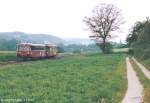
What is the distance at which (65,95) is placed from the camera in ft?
63.9

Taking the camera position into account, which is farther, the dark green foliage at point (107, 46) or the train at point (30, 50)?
the dark green foliage at point (107, 46)

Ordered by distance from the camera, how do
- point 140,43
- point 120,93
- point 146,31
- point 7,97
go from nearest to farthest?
point 7,97 < point 120,93 < point 146,31 < point 140,43

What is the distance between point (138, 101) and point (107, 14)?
10604cm

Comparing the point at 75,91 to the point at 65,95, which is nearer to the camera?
the point at 65,95

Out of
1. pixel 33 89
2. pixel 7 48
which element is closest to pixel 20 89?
pixel 33 89

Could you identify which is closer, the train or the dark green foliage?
the train

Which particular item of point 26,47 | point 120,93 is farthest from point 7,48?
point 120,93

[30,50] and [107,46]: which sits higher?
[30,50]

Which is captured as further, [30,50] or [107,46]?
[107,46]

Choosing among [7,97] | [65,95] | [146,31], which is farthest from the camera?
[146,31]

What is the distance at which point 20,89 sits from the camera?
69.4 ft

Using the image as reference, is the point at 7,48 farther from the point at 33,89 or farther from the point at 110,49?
the point at 33,89

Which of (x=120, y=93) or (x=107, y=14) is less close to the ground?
(x=107, y=14)

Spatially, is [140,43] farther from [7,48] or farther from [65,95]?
[7,48]
